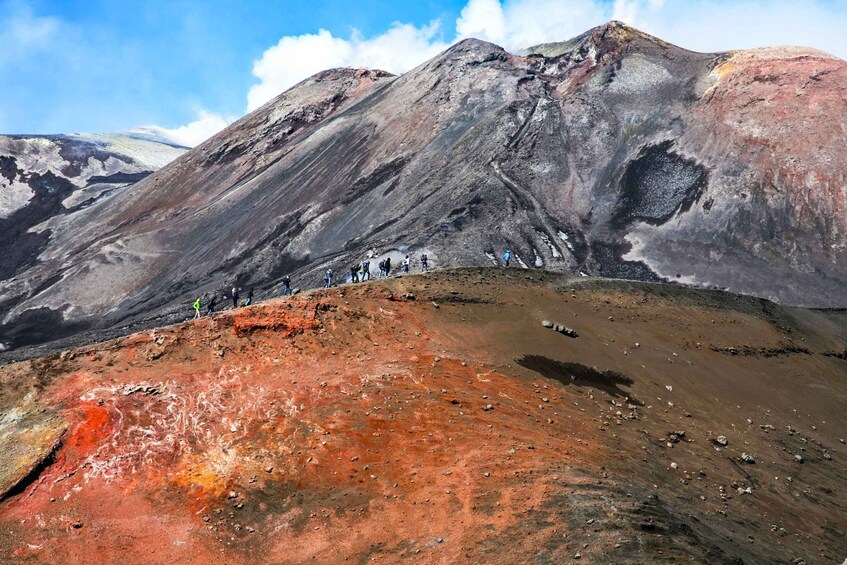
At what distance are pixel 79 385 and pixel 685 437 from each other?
13.2 metres

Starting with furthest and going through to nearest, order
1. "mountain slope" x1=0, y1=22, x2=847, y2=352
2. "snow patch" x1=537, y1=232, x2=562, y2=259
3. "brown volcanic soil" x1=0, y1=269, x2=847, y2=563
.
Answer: "snow patch" x1=537, y1=232, x2=562, y2=259 < "mountain slope" x1=0, y1=22, x2=847, y2=352 < "brown volcanic soil" x1=0, y1=269, x2=847, y2=563

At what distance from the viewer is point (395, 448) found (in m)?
11.7

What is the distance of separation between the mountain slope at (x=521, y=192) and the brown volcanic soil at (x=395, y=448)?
19633 mm

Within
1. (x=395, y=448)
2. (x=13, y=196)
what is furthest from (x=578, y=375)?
(x=13, y=196)

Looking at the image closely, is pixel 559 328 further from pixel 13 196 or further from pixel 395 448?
pixel 13 196

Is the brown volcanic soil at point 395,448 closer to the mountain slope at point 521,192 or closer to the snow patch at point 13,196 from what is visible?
the mountain slope at point 521,192

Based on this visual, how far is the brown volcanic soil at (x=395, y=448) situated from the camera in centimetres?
966

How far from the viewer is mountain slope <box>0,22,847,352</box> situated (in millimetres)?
38719

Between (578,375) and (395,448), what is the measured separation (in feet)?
21.1

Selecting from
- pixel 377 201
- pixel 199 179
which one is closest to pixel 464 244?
pixel 377 201

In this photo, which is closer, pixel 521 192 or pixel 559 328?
pixel 559 328

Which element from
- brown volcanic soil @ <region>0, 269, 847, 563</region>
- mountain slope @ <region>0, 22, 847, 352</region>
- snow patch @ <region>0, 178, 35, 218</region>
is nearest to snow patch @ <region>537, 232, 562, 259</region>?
mountain slope @ <region>0, 22, 847, 352</region>

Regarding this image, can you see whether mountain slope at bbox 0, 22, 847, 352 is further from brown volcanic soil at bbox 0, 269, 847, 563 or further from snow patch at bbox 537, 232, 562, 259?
brown volcanic soil at bbox 0, 269, 847, 563

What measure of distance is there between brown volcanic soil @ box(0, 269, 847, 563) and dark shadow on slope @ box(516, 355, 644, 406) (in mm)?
77
